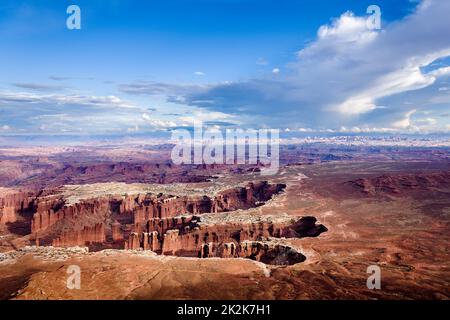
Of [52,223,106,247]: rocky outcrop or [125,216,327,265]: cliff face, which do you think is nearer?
[125,216,327,265]: cliff face

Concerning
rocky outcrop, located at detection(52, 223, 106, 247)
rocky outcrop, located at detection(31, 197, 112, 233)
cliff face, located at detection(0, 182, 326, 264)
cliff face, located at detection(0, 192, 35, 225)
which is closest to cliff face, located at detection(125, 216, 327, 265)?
cliff face, located at detection(0, 182, 326, 264)

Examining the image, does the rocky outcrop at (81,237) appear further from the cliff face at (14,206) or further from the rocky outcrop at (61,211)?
the cliff face at (14,206)

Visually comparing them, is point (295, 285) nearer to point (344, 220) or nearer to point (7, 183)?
point (344, 220)

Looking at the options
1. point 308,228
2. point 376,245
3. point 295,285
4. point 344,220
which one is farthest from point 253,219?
point 295,285

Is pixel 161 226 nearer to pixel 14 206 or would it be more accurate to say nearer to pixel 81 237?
pixel 81 237

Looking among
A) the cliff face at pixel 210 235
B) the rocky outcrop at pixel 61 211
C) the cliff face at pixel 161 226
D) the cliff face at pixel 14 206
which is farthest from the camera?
the cliff face at pixel 14 206

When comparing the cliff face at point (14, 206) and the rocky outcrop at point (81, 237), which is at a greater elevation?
the cliff face at point (14, 206)

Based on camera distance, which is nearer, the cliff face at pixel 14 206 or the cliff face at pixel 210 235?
the cliff face at pixel 210 235

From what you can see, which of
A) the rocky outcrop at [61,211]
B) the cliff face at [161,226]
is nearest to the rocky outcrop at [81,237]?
the cliff face at [161,226]

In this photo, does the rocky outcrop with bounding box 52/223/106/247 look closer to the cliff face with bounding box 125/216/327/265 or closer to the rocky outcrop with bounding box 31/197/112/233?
the cliff face with bounding box 125/216/327/265
